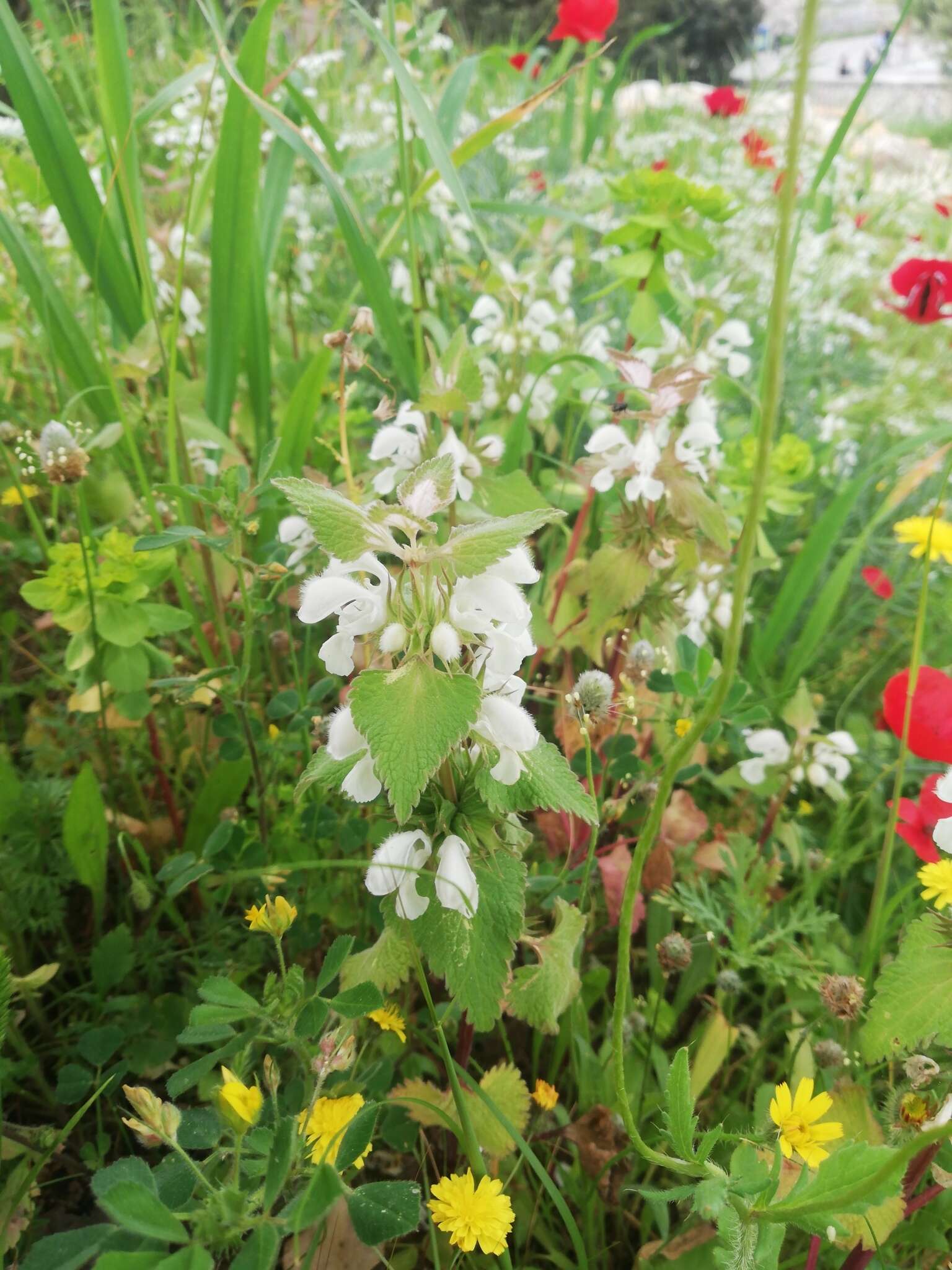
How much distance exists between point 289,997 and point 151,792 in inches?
26.3

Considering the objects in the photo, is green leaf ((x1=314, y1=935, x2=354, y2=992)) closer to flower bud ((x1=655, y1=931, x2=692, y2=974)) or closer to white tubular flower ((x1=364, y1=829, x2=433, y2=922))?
white tubular flower ((x1=364, y1=829, x2=433, y2=922))

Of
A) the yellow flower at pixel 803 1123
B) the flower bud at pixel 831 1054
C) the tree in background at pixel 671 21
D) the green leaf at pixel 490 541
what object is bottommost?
the flower bud at pixel 831 1054

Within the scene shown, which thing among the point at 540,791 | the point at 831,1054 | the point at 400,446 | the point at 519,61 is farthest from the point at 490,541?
the point at 519,61

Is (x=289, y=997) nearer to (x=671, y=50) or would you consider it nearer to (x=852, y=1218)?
(x=852, y=1218)

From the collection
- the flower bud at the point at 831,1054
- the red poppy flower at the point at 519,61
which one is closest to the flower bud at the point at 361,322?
the flower bud at the point at 831,1054

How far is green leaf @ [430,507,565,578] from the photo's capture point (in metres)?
0.57

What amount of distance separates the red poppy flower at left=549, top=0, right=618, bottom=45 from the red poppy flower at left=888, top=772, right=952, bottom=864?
6.58 ft

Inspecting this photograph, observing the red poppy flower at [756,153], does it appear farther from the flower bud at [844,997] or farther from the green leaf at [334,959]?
the green leaf at [334,959]

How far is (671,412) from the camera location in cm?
114

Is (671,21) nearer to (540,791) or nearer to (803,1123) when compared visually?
(540,791)

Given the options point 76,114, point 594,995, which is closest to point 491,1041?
point 594,995

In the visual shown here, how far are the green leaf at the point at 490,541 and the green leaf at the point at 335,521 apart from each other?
6 cm

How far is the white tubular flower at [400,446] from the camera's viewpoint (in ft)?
3.46

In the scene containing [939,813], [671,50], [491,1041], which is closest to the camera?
[939,813]
